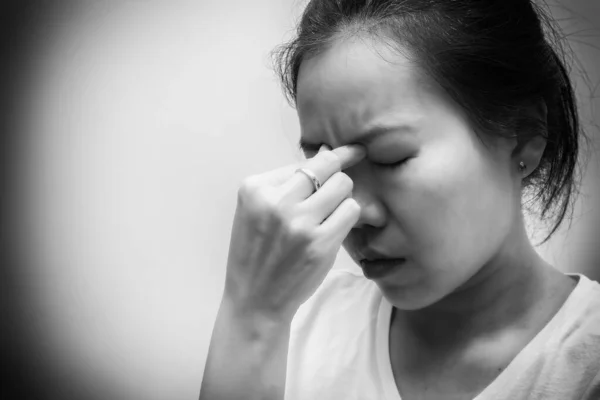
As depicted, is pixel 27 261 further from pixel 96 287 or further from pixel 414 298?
pixel 414 298

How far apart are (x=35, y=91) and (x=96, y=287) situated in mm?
484

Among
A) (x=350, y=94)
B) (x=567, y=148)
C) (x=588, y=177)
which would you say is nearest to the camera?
(x=350, y=94)

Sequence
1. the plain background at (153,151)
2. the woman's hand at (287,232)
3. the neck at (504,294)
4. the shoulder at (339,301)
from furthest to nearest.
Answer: the plain background at (153,151), the shoulder at (339,301), the neck at (504,294), the woman's hand at (287,232)

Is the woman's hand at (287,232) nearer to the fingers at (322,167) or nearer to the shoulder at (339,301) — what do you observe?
the fingers at (322,167)

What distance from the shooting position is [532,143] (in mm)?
675

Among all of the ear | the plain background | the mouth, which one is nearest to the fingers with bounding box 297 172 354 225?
the mouth

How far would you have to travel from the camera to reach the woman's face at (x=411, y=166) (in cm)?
60

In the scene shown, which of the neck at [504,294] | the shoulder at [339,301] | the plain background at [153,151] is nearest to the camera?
the neck at [504,294]

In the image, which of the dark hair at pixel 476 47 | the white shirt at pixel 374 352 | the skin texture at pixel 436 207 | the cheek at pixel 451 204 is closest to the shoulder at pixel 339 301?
the white shirt at pixel 374 352

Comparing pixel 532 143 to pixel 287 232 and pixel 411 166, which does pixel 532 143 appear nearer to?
pixel 411 166

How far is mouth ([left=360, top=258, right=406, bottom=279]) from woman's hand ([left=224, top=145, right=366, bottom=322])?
0.26 feet

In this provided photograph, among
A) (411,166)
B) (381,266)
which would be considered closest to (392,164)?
(411,166)

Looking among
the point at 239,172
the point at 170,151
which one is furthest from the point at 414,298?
the point at 170,151

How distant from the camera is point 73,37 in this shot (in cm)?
122
